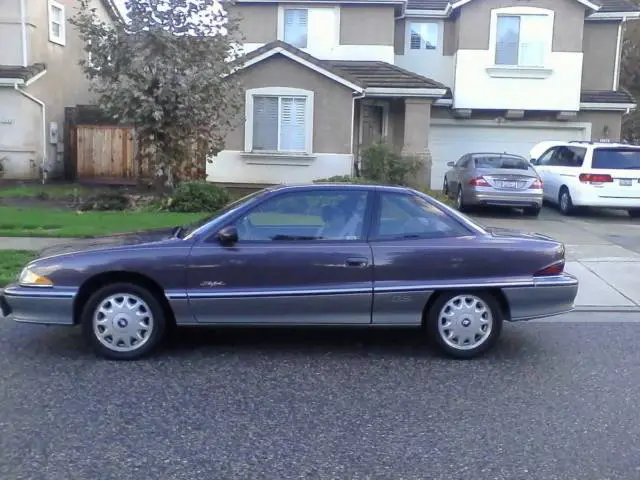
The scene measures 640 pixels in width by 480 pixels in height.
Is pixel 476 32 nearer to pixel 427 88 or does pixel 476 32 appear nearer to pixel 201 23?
pixel 427 88

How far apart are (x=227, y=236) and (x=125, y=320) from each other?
3.62 ft

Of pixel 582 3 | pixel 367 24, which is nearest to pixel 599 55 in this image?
pixel 582 3

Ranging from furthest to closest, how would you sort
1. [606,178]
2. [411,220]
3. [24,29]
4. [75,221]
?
[24,29] → [606,178] → [75,221] → [411,220]

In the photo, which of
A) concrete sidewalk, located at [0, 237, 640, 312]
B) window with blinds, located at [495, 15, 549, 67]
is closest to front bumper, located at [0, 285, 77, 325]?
concrete sidewalk, located at [0, 237, 640, 312]

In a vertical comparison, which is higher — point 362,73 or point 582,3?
point 582,3

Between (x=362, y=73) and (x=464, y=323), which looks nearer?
(x=464, y=323)

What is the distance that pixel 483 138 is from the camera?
927 inches

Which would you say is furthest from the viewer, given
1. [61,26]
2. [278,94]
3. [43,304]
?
[61,26]

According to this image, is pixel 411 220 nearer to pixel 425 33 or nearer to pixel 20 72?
pixel 20 72

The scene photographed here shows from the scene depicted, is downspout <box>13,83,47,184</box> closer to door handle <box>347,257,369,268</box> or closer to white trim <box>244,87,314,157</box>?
white trim <box>244,87,314,157</box>

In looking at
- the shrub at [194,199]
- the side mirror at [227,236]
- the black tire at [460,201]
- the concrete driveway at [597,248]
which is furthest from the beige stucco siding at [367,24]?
the side mirror at [227,236]

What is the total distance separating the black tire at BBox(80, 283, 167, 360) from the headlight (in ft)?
1.21

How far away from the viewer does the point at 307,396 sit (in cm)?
577

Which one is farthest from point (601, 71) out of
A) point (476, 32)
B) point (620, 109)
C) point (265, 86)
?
point (265, 86)
